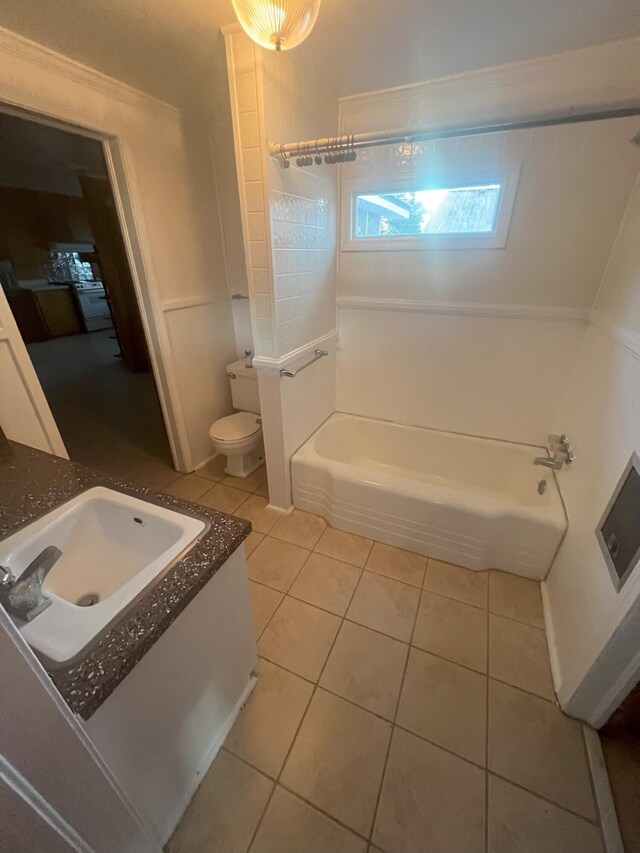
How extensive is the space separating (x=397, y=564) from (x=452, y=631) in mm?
374

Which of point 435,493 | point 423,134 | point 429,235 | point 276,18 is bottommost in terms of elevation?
point 435,493

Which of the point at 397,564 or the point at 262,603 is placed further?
the point at 397,564

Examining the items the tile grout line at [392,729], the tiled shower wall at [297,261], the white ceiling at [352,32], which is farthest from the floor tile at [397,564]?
the white ceiling at [352,32]

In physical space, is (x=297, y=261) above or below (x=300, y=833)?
above

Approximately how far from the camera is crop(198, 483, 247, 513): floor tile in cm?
206

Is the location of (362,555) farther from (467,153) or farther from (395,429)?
(467,153)

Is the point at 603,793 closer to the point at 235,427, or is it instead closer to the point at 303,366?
the point at 303,366

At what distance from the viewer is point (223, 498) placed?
2127 mm

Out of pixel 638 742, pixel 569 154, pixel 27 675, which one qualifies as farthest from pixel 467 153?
pixel 638 742

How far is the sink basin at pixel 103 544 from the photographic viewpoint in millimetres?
784

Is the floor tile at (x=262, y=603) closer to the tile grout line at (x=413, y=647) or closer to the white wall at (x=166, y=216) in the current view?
the tile grout line at (x=413, y=647)

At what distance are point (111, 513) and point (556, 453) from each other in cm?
194

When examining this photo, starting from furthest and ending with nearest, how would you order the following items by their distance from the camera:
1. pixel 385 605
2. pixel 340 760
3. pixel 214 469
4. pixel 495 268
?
pixel 214 469 → pixel 495 268 → pixel 385 605 → pixel 340 760

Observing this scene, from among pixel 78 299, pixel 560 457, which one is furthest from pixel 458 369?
pixel 78 299
